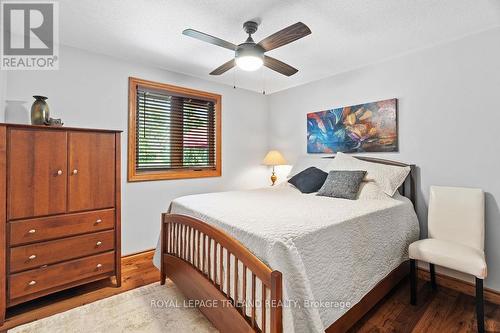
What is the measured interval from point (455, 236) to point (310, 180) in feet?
4.80

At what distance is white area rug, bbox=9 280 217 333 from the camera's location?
5.86 feet

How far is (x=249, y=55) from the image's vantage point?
1995 mm

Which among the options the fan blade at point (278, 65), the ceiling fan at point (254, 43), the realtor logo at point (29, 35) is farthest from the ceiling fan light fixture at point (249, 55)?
the realtor logo at point (29, 35)

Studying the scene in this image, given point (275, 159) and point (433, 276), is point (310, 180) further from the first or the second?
point (433, 276)

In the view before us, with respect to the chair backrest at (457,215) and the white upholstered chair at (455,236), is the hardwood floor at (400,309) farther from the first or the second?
A: the chair backrest at (457,215)

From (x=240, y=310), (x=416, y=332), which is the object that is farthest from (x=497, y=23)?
(x=240, y=310)

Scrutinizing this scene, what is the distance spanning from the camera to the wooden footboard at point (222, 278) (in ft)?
4.22

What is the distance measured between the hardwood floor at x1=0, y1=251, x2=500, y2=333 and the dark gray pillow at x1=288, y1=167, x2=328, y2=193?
128 cm

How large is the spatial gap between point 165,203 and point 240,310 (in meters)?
2.14

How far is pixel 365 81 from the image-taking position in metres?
3.09

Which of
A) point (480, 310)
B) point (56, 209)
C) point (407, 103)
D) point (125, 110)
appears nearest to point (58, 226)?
point (56, 209)

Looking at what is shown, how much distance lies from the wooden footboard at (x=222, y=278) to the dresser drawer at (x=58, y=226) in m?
0.61

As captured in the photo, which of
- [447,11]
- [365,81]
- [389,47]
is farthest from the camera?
[365,81]

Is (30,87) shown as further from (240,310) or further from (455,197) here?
(455,197)
